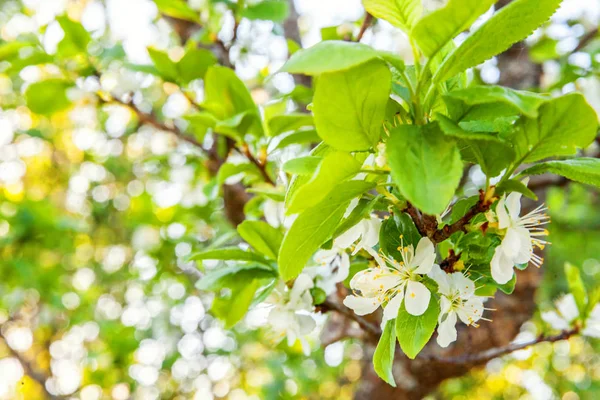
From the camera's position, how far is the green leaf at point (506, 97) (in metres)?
0.40

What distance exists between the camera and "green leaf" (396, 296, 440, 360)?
0.55 meters

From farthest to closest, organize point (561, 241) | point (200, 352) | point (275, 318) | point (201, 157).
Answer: point (200, 352)
point (561, 241)
point (201, 157)
point (275, 318)

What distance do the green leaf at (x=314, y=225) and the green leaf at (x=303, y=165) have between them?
3 centimetres

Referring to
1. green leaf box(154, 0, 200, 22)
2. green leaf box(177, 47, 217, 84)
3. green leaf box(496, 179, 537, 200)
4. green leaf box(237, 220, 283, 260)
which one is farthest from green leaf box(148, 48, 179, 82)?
green leaf box(496, 179, 537, 200)

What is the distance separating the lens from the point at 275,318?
0.79 metres

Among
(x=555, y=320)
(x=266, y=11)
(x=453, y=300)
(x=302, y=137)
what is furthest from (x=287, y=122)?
(x=555, y=320)

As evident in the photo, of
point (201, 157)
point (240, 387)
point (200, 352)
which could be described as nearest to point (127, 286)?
point (200, 352)

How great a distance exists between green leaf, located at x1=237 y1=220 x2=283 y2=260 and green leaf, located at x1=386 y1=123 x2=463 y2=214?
13.8 inches

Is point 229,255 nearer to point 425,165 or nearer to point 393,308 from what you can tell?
point 393,308

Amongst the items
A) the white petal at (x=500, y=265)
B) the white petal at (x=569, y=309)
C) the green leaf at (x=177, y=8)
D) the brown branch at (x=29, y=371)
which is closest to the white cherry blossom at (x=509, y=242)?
the white petal at (x=500, y=265)

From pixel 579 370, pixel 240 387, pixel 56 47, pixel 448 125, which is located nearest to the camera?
pixel 448 125

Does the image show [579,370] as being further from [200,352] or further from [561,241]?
[200,352]

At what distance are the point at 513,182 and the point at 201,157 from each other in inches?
44.3

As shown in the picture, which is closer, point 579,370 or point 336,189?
point 336,189
